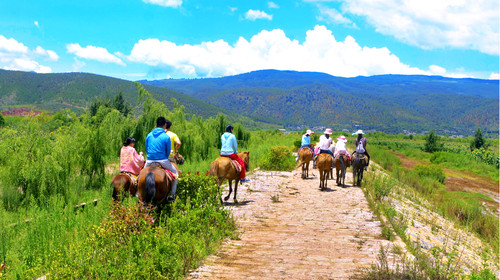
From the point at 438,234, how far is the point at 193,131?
43.7ft

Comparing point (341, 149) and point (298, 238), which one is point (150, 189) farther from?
point (341, 149)

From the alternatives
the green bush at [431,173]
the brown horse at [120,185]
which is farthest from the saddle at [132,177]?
the green bush at [431,173]

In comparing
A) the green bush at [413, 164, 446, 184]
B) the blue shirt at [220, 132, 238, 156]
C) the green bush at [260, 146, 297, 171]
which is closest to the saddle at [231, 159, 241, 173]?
the blue shirt at [220, 132, 238, 156]

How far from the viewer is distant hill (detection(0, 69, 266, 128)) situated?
156250 mm

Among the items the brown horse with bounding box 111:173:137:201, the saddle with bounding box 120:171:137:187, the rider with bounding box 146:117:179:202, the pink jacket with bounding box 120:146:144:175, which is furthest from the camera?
the pink jacket with bounding box 120:146:144:175

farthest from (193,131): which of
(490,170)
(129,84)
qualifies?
(129,84)

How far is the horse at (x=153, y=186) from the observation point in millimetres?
6723

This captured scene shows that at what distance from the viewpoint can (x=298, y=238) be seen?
22.7ft

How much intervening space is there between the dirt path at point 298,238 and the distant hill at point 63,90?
5584 inches

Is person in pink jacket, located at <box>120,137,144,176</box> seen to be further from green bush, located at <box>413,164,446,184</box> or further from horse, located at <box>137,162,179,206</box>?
green bush, located at <box>413,164,446,184</box>

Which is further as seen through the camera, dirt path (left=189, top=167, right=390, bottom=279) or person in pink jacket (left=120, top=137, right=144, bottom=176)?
person in pink jacket (left=120, top=137, right=144, bottom=176)

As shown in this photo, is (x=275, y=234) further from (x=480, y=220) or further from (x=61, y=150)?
(x=480, y=220)

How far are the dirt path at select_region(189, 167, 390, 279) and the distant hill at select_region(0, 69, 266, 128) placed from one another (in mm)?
141833

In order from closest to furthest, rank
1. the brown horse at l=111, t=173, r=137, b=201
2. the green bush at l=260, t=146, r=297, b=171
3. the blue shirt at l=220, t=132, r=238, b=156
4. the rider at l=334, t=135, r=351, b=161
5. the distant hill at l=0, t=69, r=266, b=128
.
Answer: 1. the brown horse at l=111, t=173, r=137, b=201
2. the blue shirt at l=220, t=132, r=238, b=156
3. the rider at l=334, t=135, r=351, b=161
4. the green bush at l=260, t=146, r=297, b=171
5. the distant hill at l=0, t=69, r=266, b=128
